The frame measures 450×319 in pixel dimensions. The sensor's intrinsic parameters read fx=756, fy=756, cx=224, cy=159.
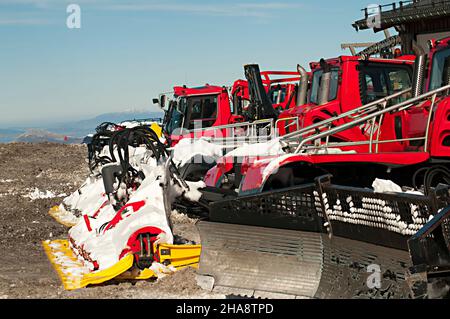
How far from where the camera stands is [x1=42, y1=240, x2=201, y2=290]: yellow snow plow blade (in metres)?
7.21

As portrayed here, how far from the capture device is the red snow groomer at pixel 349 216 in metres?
4.80

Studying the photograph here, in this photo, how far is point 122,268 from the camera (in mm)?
7242

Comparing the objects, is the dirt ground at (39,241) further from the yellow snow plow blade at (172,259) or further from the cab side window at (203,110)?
the cab side window at (203,110)

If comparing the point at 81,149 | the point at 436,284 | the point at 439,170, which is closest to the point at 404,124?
the point at 439,170

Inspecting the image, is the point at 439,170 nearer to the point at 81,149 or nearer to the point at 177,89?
the point at 177,89

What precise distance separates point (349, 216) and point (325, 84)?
5.23 meters

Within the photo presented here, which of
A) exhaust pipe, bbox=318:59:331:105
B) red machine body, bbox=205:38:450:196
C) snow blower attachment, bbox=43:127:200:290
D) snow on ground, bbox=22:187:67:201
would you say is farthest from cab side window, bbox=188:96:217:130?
snow blower attachment, bbox=43:127:200:290

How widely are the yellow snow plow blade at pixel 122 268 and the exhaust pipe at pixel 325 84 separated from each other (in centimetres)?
365

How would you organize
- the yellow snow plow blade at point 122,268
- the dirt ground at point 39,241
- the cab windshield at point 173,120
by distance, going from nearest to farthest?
the dirt ground at point 39,241, the yellow snow plow blade at point 122,268, the cab windshield at point 173,120

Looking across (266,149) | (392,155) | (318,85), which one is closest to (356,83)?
(318,85)

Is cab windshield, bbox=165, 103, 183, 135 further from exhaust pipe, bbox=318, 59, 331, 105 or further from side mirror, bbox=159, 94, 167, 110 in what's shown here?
exhaust pipe, bbox=318, 59, 331, 105

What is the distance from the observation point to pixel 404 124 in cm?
887

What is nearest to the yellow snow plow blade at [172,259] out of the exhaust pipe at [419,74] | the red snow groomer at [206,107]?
the exhaust pipe at [419,74]

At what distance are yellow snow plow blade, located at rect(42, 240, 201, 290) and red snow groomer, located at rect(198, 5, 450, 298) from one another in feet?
2.96
